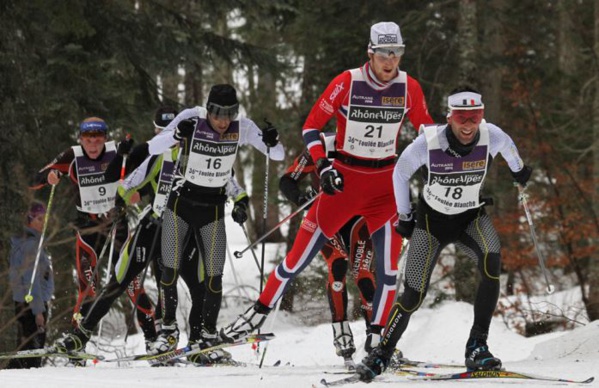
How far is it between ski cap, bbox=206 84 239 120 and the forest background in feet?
6.42

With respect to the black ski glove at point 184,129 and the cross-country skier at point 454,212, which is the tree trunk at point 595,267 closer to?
the cross-country skier at point 454,212

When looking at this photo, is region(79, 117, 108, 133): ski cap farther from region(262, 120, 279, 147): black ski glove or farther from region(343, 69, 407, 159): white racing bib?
region(343, 69, 407, 159): white racing bib

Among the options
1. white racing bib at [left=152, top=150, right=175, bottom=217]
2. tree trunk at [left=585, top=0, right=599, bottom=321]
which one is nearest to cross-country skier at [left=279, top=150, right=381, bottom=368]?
white racing bib at [left=152, top=150, right=175, bottom=217]

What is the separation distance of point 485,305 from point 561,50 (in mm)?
11472

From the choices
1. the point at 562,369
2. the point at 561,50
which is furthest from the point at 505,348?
the point at 561,50

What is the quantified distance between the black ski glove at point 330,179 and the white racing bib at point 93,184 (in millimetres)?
2948

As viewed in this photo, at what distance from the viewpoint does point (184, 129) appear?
293 inches

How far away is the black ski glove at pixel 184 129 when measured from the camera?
293 inches

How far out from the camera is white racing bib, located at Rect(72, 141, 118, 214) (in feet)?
28.8

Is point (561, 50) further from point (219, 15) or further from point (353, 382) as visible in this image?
point (353, 382)

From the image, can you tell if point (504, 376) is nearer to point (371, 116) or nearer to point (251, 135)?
point (371, 116)

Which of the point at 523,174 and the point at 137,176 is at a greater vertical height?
the point at 523,174

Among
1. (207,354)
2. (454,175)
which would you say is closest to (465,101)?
(454,175)

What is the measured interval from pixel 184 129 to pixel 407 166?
86.6 inches
